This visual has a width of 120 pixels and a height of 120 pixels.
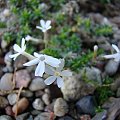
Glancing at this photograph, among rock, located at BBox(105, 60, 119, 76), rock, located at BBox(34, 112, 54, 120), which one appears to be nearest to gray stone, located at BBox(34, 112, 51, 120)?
rock, located at BBox(34, 112, 54, 120)

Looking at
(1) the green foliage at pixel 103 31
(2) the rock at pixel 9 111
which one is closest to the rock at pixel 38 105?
(2) the rock at pixel 9 111

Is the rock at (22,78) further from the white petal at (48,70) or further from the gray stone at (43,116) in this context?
the white petal at (48,70)

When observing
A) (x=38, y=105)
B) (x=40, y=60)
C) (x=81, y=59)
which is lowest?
(x=38, y=105)

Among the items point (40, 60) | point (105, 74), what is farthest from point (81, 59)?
point (40, 60)

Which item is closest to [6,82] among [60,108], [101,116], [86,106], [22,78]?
[22,78]

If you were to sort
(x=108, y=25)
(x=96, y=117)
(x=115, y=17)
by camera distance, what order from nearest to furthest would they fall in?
(x=96, y=117) → (x=108, y=25) → (x=115, y=17)

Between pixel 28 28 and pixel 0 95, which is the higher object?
pixel 28 28

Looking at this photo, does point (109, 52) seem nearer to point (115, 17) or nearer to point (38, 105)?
point (115, 17)

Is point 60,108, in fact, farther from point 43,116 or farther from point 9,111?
point 9,111
